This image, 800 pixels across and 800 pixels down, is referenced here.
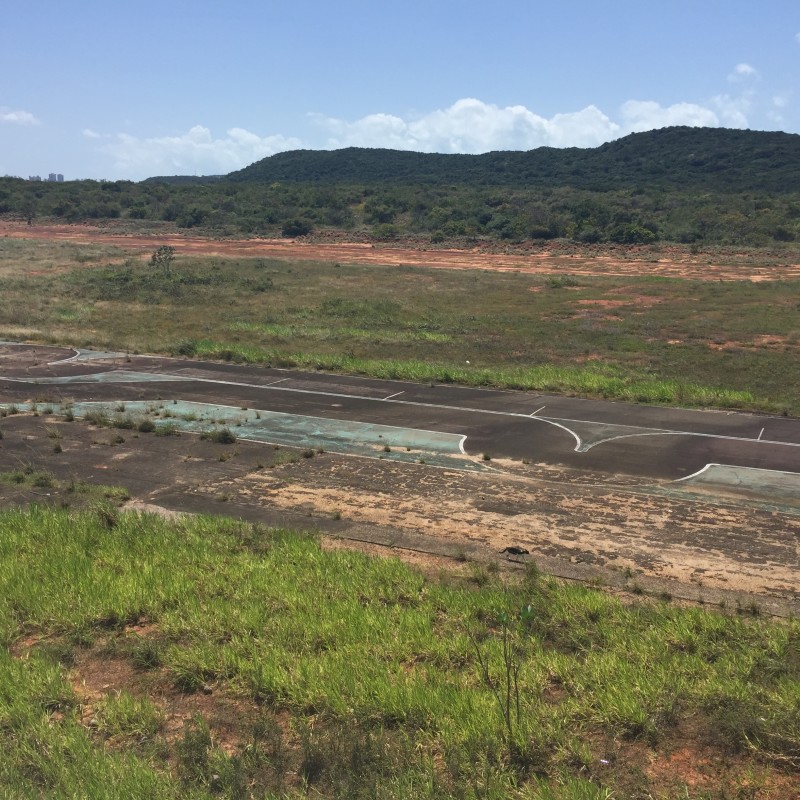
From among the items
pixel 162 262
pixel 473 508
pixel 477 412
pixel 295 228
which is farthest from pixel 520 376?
pixel 295 228

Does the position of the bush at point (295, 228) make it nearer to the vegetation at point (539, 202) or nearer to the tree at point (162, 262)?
the vegetation at point (539, 202)

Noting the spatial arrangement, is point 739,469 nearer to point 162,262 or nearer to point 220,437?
point 220,437

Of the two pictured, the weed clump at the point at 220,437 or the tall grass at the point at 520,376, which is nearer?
the weed clump at the point at 220,437

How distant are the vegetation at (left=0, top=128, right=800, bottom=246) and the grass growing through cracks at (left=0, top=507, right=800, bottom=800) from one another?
273 ft

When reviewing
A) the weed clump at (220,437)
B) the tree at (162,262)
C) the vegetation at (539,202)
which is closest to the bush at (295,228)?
the vegetation at (539,202)

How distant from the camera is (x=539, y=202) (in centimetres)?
11612

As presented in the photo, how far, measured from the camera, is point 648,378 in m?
30.0

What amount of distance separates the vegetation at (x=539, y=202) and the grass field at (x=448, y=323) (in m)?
36.2

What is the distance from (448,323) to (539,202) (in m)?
78.7

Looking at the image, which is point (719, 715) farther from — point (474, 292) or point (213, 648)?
point (474, 292)

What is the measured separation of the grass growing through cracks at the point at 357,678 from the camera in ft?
26.8

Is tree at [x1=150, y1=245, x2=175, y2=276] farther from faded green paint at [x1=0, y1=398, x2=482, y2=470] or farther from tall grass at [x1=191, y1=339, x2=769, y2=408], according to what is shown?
faded green paint at [x1=0, y1=398, x2=482, y2=470]

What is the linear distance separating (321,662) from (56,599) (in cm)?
466

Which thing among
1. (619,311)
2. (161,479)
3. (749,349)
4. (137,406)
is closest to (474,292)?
(619,311)
